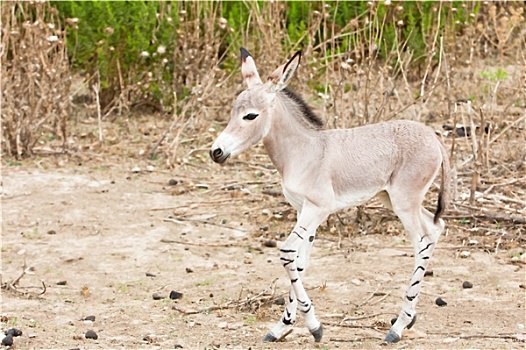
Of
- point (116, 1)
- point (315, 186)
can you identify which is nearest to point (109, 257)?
point (315, 186)

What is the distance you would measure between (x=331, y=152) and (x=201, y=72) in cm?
575

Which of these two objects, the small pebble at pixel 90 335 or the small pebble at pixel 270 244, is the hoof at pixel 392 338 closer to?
the small pebble at pixel 90 335

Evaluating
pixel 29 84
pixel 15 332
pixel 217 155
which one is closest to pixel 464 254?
pixel 217 155

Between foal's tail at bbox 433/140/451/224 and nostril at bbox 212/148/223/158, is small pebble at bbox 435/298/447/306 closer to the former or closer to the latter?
foal's tail at bbox 433/140/451/224

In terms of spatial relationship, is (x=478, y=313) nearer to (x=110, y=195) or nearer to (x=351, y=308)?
(x=351, y=308)

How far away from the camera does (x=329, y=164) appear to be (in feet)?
20.1

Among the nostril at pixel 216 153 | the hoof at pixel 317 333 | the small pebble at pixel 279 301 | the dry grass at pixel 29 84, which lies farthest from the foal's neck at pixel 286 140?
the dry grass at pixel 29 84

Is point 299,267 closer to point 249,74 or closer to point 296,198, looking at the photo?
point 296,198

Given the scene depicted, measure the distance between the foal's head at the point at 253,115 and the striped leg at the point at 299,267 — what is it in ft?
1.86

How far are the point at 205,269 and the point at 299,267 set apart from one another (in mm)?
1753

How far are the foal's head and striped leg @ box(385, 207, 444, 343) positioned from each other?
42.1 inches

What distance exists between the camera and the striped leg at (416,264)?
6109 millimetres

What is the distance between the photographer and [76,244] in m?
8.38

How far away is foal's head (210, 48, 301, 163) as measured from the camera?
19.2 ft
